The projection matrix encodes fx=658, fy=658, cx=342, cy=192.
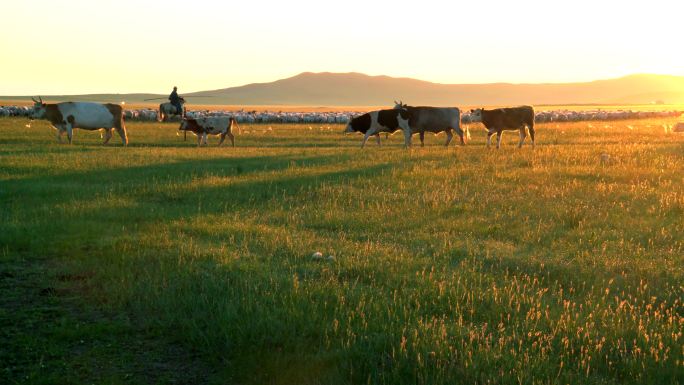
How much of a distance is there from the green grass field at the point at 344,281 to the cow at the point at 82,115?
13978 millimetres

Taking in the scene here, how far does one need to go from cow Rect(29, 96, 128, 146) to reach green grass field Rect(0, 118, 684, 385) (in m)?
14.0

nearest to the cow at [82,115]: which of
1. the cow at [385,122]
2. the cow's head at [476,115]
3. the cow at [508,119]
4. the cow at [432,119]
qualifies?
the cow at [385,122]

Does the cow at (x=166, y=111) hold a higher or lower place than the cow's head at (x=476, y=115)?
higher

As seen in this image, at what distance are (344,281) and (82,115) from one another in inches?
982

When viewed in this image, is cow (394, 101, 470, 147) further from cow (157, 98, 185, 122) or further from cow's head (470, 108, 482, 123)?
cow (157, 98, 185, 122)

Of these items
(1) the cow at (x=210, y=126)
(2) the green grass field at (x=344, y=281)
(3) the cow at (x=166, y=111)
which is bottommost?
(2) the green grass field at (x=344, y=281)

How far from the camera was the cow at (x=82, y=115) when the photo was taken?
2891cm

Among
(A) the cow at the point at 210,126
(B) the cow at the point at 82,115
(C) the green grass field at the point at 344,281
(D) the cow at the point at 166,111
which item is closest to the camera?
(C) the green grass field at the point at 344,281

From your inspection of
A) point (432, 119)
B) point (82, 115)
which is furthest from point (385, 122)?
point (82, 115)

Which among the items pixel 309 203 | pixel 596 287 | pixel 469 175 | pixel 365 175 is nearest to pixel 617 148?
pixel 469 175

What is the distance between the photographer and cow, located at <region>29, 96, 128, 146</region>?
2891 cm

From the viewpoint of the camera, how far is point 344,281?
24.6ft

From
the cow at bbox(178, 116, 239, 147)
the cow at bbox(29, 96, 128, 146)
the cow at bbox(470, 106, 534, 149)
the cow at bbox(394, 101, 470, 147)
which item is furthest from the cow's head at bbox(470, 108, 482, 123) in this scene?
the cow at bbox(29, 96, 128, 146)

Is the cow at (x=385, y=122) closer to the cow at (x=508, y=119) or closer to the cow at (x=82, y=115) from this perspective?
the cow at (x=508, y=119)
